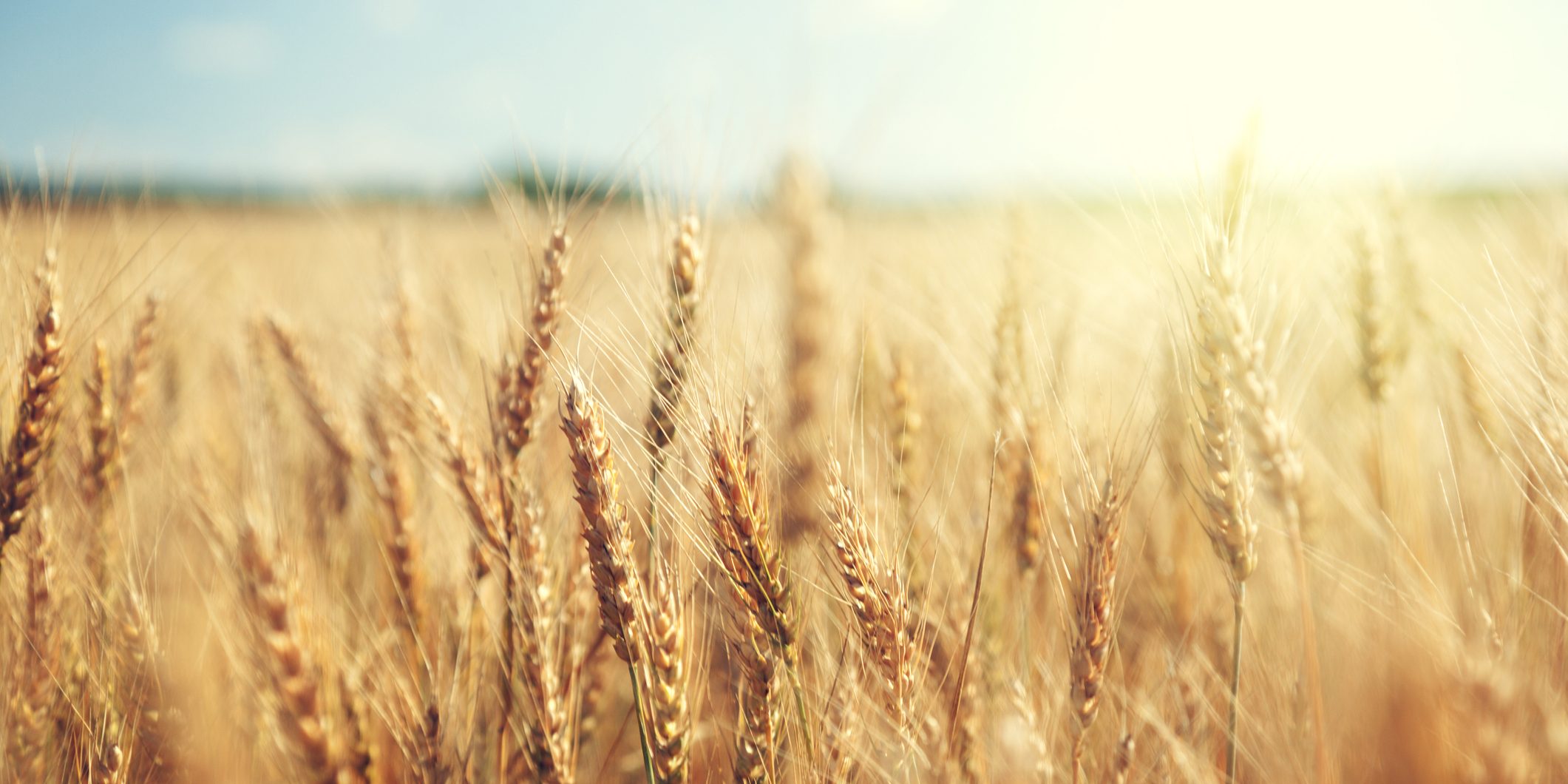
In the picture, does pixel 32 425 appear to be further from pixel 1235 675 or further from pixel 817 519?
pixel 1235 675

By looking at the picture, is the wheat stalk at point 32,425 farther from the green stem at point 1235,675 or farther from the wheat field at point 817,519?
the green stem at point 1235,675

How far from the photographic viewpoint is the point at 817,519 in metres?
1.67

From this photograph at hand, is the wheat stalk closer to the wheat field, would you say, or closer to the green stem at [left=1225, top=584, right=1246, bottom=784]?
the wheat field

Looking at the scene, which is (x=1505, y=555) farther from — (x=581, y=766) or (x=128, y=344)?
(x=128, y=344)

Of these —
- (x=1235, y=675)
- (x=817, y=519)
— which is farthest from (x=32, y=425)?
(x=1235, y=675)

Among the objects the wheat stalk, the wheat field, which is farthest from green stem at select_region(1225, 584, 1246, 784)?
the wheat stalk

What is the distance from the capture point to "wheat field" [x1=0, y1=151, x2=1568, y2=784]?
1054 millimetres

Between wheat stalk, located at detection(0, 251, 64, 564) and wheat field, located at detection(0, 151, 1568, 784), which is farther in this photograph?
wheat stalk, located at detection(0, 251, 64, 564)

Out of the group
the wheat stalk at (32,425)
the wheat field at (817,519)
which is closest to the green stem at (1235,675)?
the wheat field at (817,519)

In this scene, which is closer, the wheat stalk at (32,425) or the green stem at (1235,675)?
the green stem at (1235,675)

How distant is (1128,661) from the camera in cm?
192

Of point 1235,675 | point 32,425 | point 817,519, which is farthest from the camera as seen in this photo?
point 817,519

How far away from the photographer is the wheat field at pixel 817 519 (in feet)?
3.46

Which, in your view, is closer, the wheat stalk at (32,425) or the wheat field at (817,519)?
the wheat field at (817,519)
